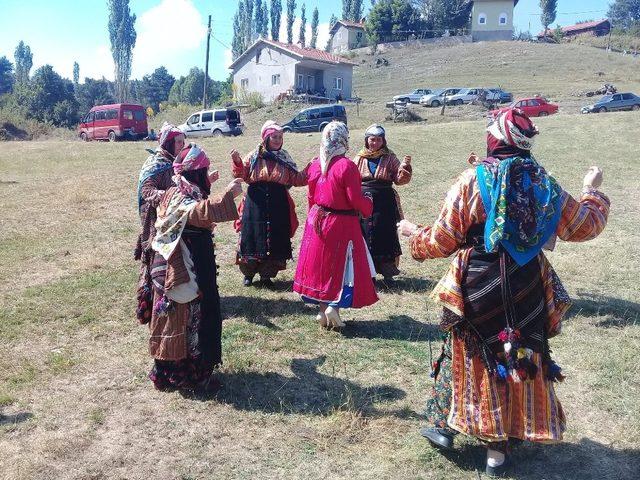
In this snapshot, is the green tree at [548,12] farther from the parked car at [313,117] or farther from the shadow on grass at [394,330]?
the shadow on grass at [394,330]

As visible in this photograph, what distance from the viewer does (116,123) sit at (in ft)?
85.8

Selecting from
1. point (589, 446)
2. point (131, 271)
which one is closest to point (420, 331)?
point (589, 446)

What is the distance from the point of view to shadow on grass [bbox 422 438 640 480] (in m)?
3.31

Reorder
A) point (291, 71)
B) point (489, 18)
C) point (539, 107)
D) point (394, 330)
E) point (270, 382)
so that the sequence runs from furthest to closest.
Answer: point (489, 18) → point (291, 71) → point (539, 107) → point (394, 330) → point (270, 382)

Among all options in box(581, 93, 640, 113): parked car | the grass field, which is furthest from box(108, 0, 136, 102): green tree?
the grass field

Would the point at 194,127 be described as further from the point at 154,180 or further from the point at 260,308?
the point at 154,180

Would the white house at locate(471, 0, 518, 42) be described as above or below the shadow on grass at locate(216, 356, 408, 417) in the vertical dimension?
above

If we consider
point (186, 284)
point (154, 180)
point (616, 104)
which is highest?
point (616, 104)

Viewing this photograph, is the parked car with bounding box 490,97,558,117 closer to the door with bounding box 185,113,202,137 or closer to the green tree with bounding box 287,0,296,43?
the door with bounding box 185,113,202,137

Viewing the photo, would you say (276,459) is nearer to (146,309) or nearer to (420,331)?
(146,309)

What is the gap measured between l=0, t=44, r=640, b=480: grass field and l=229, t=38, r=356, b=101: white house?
3378 centimetres

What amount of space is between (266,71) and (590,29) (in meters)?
49.1

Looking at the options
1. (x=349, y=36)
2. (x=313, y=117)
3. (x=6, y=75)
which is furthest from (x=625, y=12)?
(x=6, y=75)

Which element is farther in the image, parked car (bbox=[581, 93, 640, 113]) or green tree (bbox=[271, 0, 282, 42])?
green tree (bbox=[271, 0, 282, 42])
